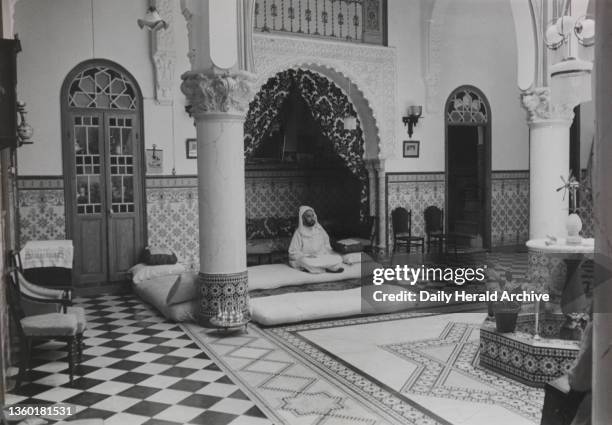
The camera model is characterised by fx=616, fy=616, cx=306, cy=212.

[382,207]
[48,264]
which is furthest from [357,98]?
[48,264]

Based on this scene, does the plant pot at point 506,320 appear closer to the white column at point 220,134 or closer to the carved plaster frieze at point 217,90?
the white column at point 220,134

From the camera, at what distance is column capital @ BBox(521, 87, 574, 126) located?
336 inches

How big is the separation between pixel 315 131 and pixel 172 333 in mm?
6264

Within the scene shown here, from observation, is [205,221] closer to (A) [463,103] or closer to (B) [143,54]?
(B) [143,54]

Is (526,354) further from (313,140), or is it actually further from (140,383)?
(313,140)

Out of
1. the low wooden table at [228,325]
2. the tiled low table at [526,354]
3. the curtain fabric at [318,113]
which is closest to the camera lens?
the tiled low table at [526,354]

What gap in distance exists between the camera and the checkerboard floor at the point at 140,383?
4.41 m

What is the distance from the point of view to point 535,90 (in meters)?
8.62

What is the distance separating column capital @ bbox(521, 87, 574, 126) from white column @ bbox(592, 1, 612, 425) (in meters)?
7.01

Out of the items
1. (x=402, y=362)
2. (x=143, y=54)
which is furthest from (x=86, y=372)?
(x=143, y=54)

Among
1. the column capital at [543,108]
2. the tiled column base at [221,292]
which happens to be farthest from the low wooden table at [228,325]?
the column capital at [543,108]

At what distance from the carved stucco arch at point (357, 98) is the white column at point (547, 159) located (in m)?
3.01

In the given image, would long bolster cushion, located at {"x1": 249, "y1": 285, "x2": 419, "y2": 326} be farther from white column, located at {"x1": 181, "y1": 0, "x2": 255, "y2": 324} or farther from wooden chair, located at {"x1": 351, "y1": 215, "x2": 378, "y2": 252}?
wooden chair, located at {"x1": 351, "y1": 215, "x2": 378, "y2": 252}

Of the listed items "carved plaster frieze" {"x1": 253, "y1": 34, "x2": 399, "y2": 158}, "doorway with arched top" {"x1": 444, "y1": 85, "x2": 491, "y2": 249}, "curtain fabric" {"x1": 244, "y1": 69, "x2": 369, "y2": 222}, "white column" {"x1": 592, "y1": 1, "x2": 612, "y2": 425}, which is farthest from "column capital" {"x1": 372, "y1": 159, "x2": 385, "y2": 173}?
"white column" {"x1": 592, "y1": 1, "x2": 612, "y2": 425}
